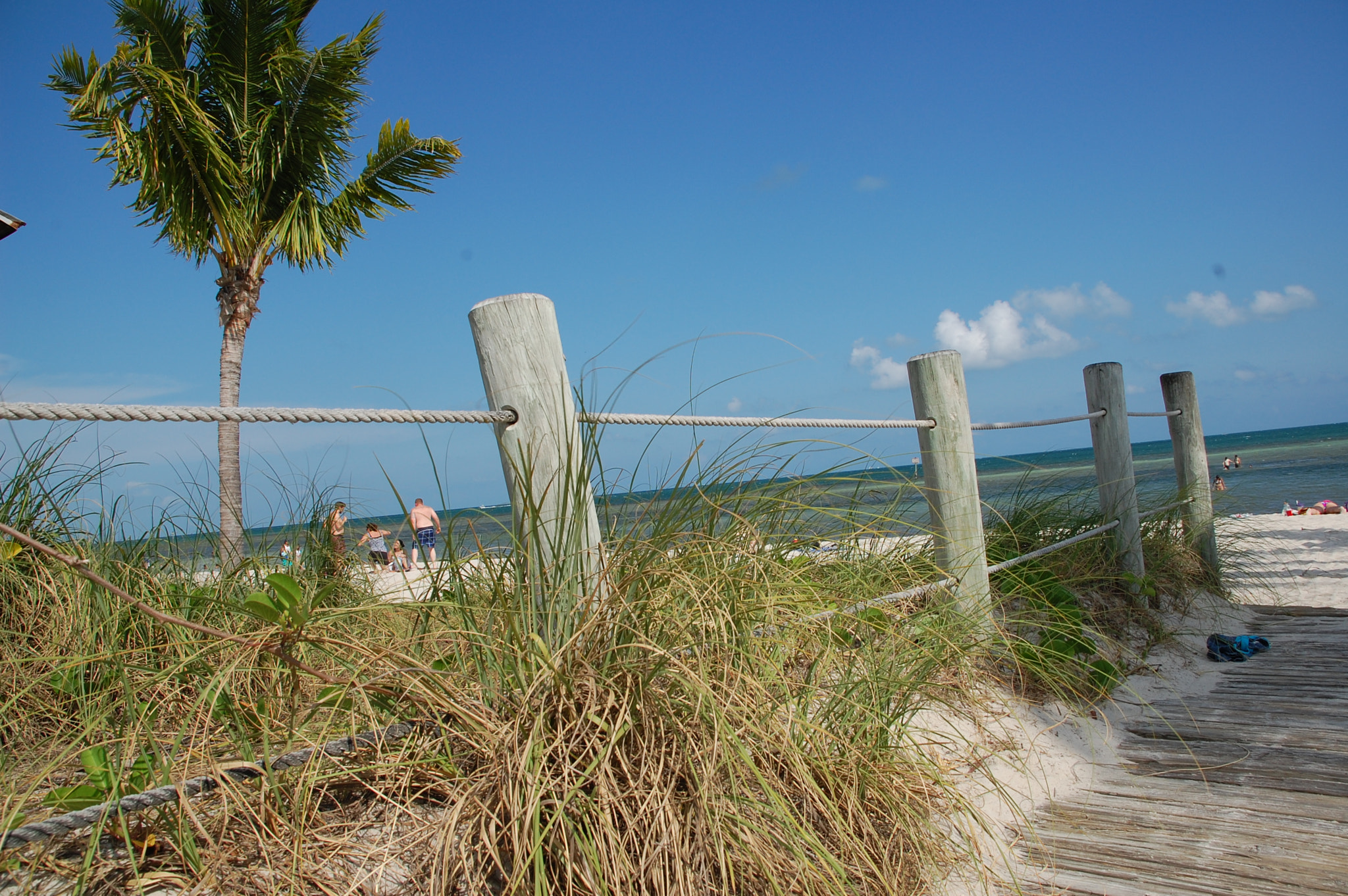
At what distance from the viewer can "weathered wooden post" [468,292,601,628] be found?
64.4 inches

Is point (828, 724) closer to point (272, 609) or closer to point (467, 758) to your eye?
point (467, 758)

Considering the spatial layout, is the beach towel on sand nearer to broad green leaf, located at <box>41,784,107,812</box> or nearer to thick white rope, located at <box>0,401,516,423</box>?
thick white rope, located at <box>0,401,516,423</box>

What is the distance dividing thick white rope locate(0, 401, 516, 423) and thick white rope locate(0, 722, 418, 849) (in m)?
0.56

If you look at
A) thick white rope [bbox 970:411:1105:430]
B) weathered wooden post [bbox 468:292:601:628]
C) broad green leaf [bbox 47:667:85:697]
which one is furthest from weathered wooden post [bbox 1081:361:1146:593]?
broad green leaf [bbox 47:667:85:697]

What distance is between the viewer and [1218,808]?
2.01 meters

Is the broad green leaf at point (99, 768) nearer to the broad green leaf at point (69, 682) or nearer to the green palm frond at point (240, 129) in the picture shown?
the broad green leaf at point (69, 682)

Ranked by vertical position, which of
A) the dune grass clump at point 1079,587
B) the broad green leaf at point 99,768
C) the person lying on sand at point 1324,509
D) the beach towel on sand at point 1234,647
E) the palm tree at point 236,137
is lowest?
the person lying on sand at point 1324,509

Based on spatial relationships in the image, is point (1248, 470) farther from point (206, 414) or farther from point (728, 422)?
point (206, 414)

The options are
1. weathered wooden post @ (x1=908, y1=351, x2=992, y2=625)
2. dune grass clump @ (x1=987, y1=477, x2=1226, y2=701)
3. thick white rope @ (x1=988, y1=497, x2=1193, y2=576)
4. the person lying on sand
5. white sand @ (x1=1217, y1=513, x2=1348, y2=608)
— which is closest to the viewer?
dune grass clump @ (x1=987, y1=477, x2=1226, y2=701)

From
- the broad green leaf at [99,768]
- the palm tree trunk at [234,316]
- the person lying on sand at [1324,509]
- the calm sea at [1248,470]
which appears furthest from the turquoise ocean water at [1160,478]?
the palm tree trunk at [234,316]

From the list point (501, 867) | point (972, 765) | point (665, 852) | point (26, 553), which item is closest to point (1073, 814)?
point (972, 765)

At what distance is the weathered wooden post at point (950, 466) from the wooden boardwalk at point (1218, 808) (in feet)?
2.39

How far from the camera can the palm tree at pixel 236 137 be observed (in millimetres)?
8711

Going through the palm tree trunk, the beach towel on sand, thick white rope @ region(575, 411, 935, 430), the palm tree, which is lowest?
the beach towel on sand
